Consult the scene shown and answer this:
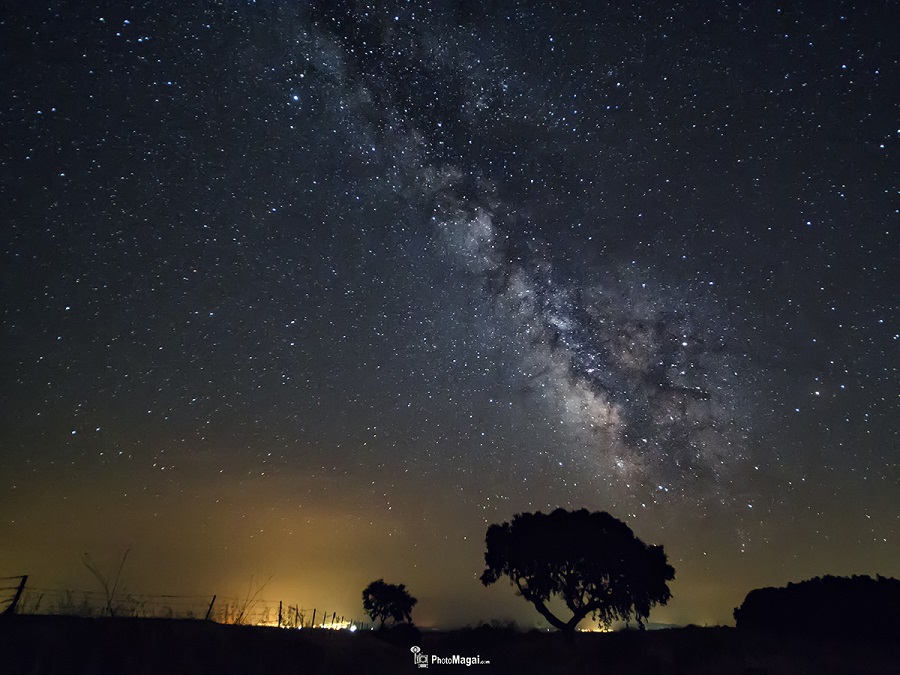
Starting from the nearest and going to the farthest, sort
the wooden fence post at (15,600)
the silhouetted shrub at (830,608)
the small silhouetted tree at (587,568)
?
1. the wooden fence post at (15,600)
2. the silhouetted shrub at (830,608)
3. the small silhouetted tree at (587,568)

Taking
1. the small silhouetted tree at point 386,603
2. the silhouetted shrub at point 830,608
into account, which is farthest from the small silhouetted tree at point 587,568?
the small silhouetted tree at point 386,603

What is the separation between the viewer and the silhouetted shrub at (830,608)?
76.7ft

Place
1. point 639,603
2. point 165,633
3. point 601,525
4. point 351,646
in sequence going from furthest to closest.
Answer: point 601,525 < point 639,603 < point 351,646 < point 165,633

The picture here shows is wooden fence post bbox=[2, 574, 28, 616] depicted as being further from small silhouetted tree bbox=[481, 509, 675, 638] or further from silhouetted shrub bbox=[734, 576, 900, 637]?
silhouetted shrub bbox=[734, 576, 900, 637]

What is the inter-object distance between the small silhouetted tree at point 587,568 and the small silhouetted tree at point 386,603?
18663 mm

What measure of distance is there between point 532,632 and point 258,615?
13.4m

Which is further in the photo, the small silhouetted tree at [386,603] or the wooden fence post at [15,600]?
the small silhouetted tree at [386,603]

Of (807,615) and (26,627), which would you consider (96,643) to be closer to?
(26,627)

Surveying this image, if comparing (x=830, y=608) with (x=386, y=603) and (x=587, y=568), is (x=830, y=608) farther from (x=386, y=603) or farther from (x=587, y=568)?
(x=386, y=603)

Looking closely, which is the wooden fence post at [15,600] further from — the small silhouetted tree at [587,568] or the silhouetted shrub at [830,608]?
the silhouetted shrub at [830,608]

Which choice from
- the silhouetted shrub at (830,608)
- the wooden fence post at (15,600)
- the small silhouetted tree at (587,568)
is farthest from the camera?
the small silhouetted tree at (587,568)

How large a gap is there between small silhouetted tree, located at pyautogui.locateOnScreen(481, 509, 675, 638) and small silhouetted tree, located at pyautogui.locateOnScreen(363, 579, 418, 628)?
1866 centimetres

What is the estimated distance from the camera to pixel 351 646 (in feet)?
59.9

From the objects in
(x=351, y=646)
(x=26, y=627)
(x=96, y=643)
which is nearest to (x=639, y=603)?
(x=351, y=646)
